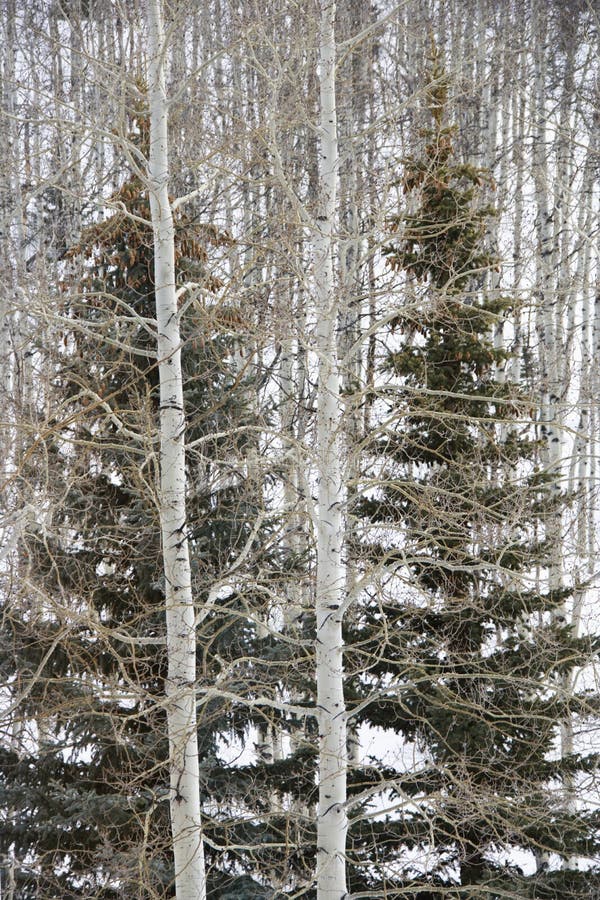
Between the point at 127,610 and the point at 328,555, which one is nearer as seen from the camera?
the point at 328,555

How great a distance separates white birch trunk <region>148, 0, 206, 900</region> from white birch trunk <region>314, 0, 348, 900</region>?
0.89 m

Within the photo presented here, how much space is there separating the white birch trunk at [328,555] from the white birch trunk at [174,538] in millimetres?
891

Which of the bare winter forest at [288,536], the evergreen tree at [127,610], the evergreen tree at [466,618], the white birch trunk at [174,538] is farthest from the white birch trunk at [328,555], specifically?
the evergreen tree at [127,610]

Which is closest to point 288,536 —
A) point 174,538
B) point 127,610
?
point 127,610

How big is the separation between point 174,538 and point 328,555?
1.10 metres

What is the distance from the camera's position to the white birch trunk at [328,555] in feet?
19.0

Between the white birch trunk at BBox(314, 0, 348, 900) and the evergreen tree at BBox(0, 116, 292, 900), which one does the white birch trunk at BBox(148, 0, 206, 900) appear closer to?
the white birch trunk at BBox(314, 0, 348, 900)

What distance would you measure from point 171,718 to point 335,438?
2.19 m

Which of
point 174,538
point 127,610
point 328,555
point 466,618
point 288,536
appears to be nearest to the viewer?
point 174,538

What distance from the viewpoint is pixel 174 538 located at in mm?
5652

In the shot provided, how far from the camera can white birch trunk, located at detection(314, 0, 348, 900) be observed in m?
5.79

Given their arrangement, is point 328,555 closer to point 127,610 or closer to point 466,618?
point 466,618

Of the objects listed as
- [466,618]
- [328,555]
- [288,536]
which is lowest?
[466,618]

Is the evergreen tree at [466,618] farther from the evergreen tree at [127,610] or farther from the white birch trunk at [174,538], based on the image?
the white birch trunk at [174,538]
